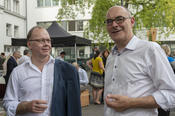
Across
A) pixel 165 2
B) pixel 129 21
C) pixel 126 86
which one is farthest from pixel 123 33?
pixel 165 2

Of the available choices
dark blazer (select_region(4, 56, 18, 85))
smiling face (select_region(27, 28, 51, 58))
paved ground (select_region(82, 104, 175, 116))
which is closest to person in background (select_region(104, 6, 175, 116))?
smiling face (select_region(27, 28, 51, 58))

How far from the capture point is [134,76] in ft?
6.44

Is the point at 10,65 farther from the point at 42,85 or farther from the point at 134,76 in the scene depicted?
the point at 134,76

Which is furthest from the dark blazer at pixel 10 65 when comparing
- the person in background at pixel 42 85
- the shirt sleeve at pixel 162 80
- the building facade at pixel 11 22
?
the building facade at pixel 11 22

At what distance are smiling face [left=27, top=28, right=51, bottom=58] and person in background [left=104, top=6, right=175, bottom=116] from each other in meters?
0.71

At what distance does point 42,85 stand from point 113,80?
2.49 feet

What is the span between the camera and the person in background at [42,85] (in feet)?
8.04

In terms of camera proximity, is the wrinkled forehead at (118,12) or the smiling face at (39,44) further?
the smiling face at (39,44)

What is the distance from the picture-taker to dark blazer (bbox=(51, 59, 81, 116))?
8.18 feet

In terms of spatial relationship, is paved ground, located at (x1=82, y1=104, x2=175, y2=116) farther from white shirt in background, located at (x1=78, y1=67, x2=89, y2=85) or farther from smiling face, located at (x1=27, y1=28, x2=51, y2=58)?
smiling face, located at (x1=27, y1=28, x2=51, y2=58)

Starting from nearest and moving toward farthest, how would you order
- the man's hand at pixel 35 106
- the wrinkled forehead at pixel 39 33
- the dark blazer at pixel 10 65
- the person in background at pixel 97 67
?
1. the man's hand at pixel 35 106
2. the wrinkled forehead at pixel 39 33
3. the person in background at pixel 97 67
4. the dark blazer at pixel 10 65

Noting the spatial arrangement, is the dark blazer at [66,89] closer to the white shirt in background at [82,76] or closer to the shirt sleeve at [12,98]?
the shirt sleeve at [12,98]

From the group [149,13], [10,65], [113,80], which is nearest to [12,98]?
[113,80]

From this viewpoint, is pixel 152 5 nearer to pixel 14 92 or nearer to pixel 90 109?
pixel 90 109
